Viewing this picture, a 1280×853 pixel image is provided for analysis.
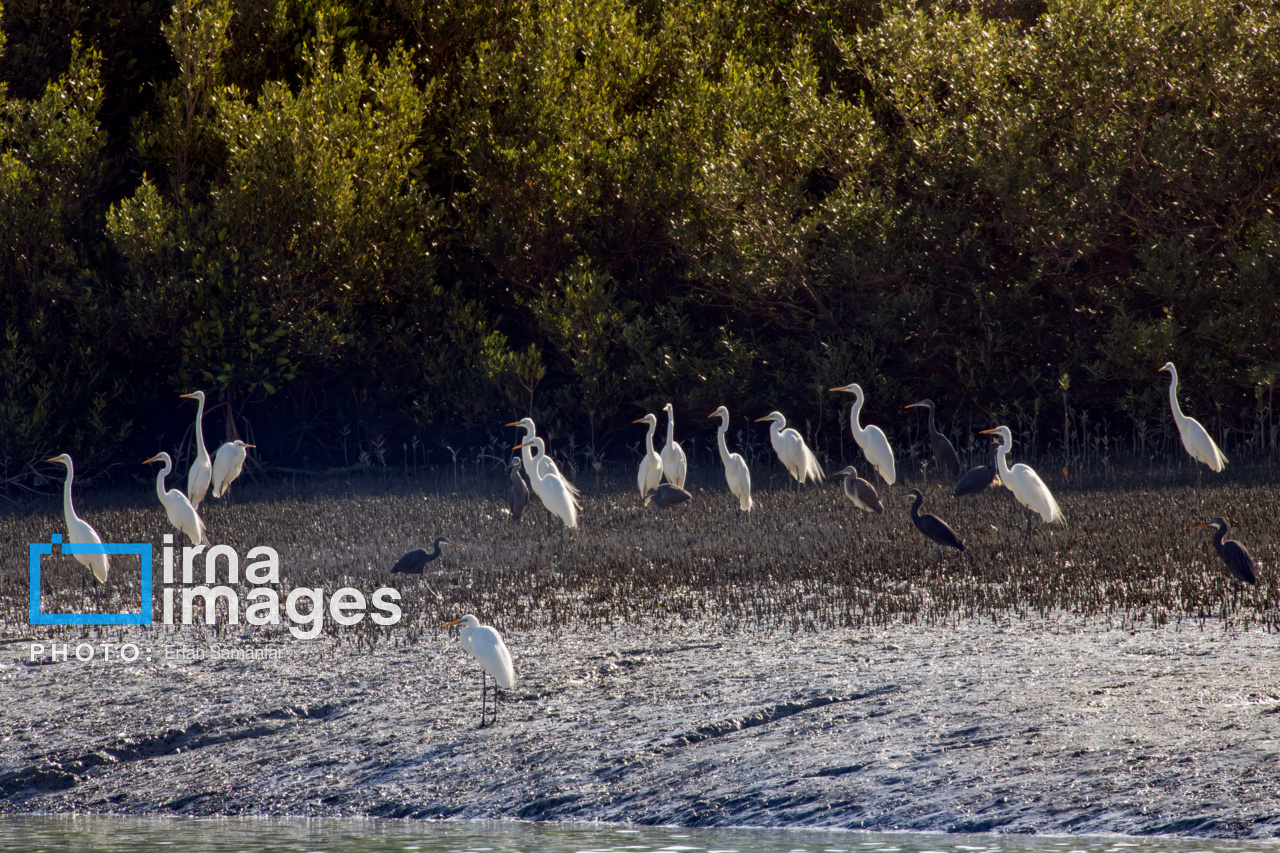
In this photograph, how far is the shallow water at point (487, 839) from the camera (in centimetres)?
512

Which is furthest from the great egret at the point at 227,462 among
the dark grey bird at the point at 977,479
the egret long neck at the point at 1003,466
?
the egret long neck at the point at 1003,466

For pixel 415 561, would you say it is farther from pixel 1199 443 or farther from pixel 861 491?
pixel 1199 443

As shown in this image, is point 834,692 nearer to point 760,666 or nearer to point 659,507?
point 760,666

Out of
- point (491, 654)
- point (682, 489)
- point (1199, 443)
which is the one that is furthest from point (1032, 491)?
point (491, 654)

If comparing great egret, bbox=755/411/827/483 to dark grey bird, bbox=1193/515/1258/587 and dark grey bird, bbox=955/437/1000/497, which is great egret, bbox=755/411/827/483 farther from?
dark grey bird, bbox=1193/515/1258/587

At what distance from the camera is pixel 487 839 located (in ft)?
18.8

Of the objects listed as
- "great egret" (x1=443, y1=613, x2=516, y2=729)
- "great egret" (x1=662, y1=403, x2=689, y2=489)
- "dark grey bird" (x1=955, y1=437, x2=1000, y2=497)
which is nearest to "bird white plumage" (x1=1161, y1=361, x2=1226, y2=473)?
"dark grey bird" (x1=955, y1=437, x2=1000, y2=497)

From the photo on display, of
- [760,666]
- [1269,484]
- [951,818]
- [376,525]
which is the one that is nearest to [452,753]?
[760,666]

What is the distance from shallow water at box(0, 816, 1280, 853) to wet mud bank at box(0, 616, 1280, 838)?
125 mm

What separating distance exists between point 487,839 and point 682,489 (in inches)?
396

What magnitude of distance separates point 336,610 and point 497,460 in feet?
40.6

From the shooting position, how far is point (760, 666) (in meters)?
7.70

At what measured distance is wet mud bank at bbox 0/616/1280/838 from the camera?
5652 mm

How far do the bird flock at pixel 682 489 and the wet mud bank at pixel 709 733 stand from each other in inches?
22.4
